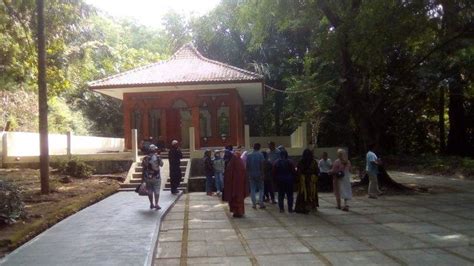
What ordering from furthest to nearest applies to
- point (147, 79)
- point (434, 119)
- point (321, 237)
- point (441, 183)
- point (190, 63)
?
1. point (434, 119)
2. point (190, 63)
3. point (147, 79)
4. point (441, 183)
5. point (321, 237)

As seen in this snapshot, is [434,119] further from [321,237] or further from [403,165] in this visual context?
[321,237]

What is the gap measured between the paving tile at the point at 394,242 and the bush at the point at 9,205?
6.22 meters

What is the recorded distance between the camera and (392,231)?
909cm

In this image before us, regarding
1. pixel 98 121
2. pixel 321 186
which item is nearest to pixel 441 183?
pixel 321 186

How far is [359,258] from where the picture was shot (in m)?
7.06

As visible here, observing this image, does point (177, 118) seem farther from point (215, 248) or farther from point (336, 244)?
point (336, 244)

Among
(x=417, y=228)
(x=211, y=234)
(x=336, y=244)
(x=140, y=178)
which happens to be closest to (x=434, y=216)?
(x=417, y=228)

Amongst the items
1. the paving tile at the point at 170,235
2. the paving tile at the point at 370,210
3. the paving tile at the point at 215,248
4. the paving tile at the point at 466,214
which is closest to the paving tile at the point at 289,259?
the paving tile at the point at 215,248

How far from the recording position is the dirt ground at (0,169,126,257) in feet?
27.8

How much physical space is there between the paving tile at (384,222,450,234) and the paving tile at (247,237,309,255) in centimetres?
219

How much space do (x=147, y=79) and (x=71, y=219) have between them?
44.2 ft

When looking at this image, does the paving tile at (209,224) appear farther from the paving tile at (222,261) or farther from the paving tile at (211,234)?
the paving tile at (222,261)

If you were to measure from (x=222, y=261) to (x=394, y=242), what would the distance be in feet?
9.48

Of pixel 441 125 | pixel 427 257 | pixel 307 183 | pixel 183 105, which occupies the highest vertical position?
pixel 183 105
